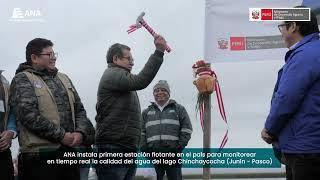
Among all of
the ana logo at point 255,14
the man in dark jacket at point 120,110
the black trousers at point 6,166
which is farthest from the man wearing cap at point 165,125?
the black trousers at point 6,166

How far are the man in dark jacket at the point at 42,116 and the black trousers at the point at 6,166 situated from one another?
0.13 metres

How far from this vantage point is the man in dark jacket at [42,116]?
11.9ft

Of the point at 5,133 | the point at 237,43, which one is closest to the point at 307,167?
the point at 237,43

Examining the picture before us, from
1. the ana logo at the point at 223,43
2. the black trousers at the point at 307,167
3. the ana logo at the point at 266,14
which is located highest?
the ana logo at the point at 266,14

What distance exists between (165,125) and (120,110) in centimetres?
161

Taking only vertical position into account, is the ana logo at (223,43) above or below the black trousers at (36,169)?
above

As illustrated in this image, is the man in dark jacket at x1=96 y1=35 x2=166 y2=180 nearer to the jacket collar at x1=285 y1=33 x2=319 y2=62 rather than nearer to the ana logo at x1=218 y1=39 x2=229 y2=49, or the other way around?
the ana logo at x1=218 y1=39 x2=229 y2=49

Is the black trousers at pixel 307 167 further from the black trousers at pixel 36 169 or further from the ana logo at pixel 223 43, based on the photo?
the ana logo at pixel 223 43

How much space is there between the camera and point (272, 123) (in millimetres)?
3072

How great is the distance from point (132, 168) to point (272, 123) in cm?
146

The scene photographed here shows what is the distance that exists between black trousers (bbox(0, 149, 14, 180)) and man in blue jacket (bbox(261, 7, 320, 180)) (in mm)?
1938

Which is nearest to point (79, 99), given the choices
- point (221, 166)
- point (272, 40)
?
point (221, 166)

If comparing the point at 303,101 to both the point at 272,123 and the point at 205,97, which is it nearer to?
the point at 272,123

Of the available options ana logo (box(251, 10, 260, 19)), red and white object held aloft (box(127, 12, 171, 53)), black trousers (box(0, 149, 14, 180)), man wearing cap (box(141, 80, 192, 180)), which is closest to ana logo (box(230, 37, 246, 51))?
ana logo (box(251, 10, 260, 19))
